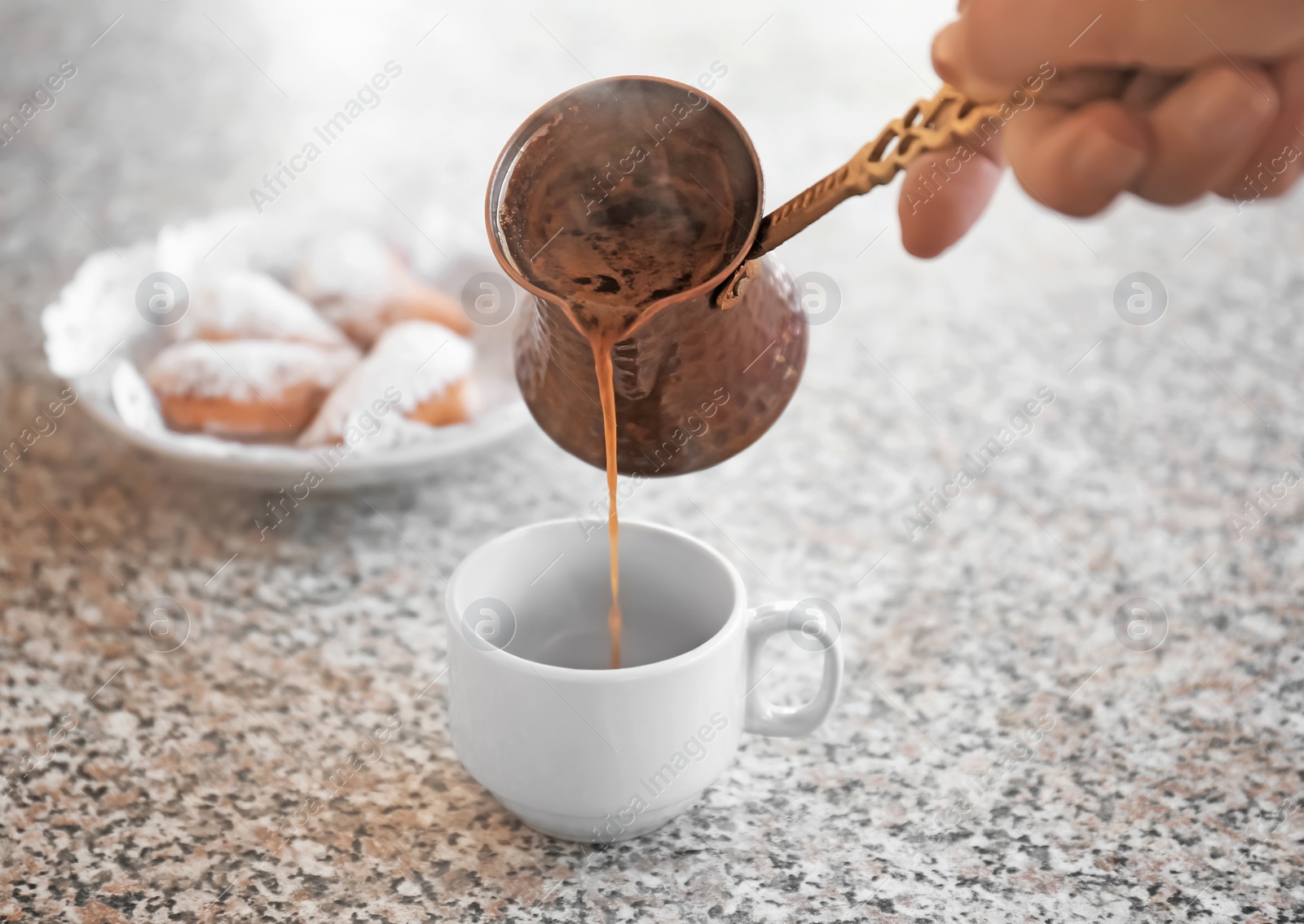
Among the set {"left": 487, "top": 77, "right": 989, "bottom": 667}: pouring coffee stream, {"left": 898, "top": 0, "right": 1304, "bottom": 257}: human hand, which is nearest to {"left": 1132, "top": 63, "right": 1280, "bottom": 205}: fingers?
{"left": 898, "top": 0, "right": 1304, "bottom": 257}: human hand

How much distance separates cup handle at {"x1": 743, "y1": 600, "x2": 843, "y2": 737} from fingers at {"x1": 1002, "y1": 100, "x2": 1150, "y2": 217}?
254mm

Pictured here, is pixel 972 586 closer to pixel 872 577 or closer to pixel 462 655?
pixel 872 577

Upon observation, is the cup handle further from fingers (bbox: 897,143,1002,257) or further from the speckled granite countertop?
fingers (bbox: 897,143,1002,257)

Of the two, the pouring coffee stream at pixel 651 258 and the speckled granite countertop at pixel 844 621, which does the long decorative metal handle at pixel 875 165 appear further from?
the speckled granite countertop at pixel 844 621

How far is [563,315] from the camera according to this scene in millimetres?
537

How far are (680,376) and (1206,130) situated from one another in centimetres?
24

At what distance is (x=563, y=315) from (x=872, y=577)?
38 centimetres

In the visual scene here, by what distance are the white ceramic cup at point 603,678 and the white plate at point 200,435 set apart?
0.21m

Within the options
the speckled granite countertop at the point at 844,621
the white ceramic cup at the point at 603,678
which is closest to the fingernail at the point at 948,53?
the white ceramic cup at the point at 603,678

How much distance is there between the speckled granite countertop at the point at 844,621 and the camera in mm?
606

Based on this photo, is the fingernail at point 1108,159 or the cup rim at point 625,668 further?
the cup rim at point 625,668

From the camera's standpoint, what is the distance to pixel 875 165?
0.49 meters

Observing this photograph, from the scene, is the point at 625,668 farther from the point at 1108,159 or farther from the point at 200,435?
the point at 200,435

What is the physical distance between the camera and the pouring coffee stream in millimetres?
516
